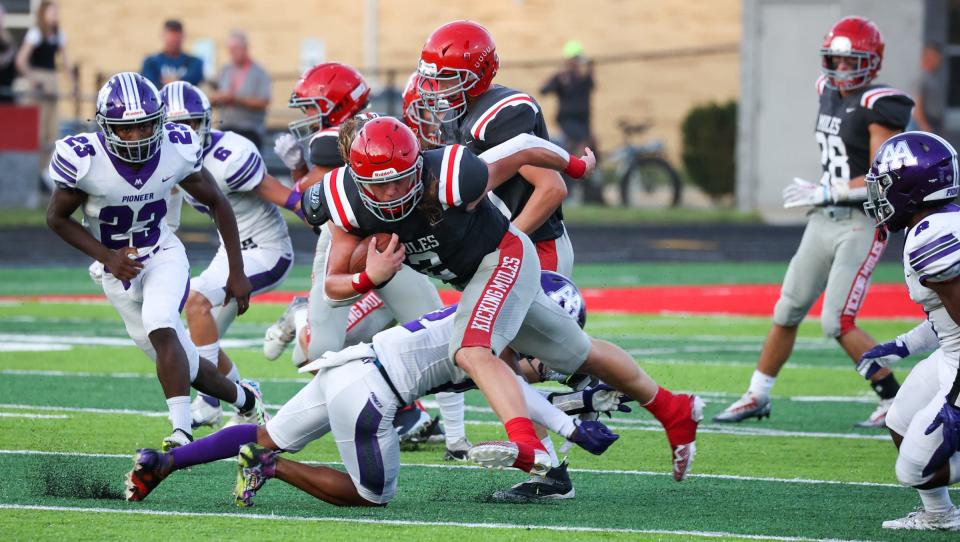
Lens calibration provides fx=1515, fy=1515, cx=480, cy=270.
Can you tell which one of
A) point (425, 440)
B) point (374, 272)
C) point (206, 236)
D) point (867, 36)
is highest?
point (867, 36)

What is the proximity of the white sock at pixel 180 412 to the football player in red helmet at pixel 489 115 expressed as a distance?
5.06 feet

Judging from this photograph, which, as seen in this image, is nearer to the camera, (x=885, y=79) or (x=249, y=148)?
(x=249, y=148)

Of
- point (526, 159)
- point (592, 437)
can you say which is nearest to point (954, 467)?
point (592, 437)

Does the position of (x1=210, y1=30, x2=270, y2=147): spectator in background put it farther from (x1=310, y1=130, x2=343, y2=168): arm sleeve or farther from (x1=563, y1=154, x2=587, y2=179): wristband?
A: (x1=563, y1=154, x2=587, y2=179): wristband

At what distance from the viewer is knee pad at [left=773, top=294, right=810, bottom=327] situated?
307 inches

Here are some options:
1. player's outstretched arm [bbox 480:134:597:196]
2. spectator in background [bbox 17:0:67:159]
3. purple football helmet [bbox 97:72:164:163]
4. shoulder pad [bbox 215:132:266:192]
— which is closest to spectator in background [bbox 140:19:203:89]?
spectator in background [bbox 17:0:67:159]

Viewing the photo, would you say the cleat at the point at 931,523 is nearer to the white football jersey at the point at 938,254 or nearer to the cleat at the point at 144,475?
the white football jersey at the point at 938,254

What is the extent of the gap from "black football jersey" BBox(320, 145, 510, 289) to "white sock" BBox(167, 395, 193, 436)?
1.34 meters

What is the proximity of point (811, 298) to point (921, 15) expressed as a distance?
1248 centimetres

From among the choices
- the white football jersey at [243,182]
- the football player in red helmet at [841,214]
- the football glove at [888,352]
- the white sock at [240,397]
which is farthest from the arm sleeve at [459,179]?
the football player in red helmet at [841,214]

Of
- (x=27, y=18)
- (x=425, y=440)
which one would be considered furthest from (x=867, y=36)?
(x=27, y=18)

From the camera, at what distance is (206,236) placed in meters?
16.2

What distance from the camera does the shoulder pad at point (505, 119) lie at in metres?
6.12

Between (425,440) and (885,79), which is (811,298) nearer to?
(425,440)
